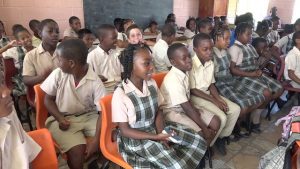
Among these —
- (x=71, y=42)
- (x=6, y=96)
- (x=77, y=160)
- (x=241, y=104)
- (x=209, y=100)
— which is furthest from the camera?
(x=241, y=104)

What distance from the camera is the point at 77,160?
1.53 meters

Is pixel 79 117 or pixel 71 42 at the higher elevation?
pixel 71 42

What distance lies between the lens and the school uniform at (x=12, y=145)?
97cm

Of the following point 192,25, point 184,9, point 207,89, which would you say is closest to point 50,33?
point 207,89

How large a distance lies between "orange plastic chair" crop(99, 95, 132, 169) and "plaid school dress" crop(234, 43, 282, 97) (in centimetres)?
156

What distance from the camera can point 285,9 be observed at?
6.56m

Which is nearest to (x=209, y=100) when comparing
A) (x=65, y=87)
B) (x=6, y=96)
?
(x=65, y=87)

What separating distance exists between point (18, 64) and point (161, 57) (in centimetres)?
155

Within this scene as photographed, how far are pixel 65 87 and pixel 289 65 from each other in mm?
2340

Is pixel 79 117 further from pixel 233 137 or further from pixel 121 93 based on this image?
pixel 233 137

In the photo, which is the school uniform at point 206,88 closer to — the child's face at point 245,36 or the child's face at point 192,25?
the child's face at point 245,36

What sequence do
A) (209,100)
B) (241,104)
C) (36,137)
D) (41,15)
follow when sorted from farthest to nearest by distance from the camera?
(41,15), (241,104), (209,100), (36,137)

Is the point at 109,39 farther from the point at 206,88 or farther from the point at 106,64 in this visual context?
the point at 206,88

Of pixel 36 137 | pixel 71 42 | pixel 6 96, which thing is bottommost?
pixel 36 137
